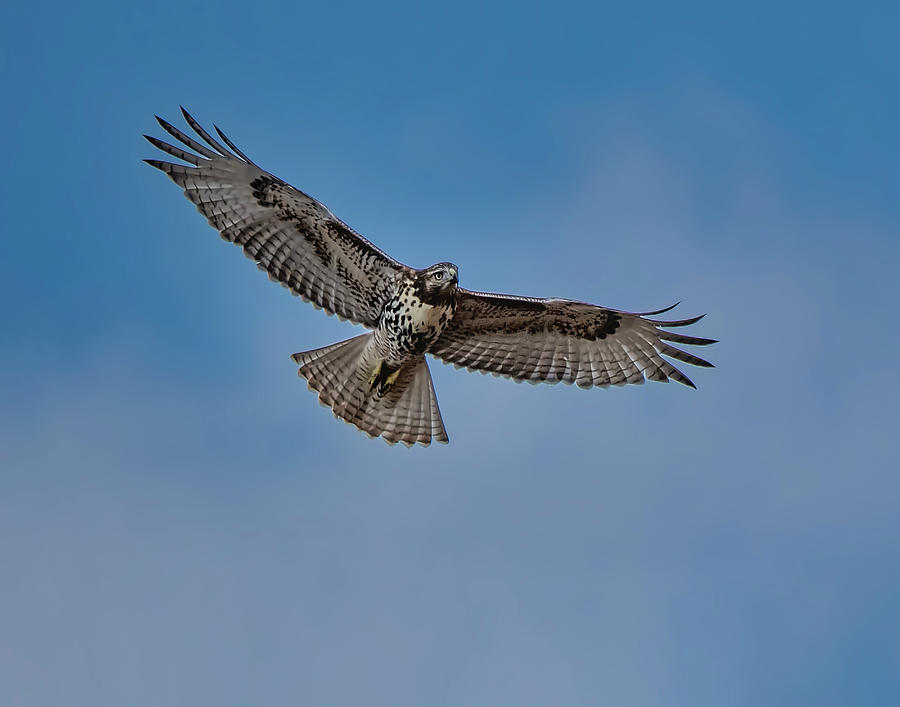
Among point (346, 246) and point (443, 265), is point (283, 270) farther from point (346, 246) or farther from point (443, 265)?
point (443, 265)

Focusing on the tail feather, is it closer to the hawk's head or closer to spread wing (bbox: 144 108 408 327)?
spread wing (bbox: 144 108 408 327)

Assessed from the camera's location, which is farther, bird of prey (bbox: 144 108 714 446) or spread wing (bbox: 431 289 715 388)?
spread wing (bbox: 431 289 715 388)

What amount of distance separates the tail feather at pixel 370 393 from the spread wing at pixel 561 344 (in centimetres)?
50

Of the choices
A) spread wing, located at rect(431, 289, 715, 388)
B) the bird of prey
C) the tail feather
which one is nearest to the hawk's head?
the bird of prey

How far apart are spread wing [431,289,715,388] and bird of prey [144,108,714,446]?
11mm

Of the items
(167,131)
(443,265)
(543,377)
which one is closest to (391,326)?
(443,265)

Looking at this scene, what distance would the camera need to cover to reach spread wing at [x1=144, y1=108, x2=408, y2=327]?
15.8 metres

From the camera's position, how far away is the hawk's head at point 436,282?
15641 millimetres

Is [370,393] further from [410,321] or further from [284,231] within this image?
[284,231]

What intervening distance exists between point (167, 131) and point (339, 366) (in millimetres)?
3270

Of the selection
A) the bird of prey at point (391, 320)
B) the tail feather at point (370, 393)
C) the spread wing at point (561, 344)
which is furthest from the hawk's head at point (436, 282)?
the tail feather at point (370, 393)

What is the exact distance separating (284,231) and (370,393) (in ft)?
7.08

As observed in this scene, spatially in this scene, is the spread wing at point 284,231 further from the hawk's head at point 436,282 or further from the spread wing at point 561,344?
the spread wing at point 561,344

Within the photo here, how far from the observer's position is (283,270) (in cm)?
1641
